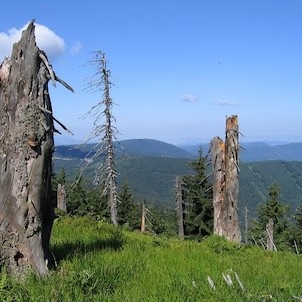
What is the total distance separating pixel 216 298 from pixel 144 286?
0.90 meters

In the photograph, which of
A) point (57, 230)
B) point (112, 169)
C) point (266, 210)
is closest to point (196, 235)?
point (112, 169)

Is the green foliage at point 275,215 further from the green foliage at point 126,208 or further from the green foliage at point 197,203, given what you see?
the green foliage at point 126,208

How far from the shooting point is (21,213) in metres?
5.29

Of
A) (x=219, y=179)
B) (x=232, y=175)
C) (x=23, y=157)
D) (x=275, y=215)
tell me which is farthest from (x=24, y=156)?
(x=275, y=215)

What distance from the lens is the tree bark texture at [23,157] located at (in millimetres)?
5273

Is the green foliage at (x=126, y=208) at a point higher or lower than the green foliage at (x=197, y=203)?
lower

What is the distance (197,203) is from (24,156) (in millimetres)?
31140

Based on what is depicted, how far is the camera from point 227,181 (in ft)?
54.4

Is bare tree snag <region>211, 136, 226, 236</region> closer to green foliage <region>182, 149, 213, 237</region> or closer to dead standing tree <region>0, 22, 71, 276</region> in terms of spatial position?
dead standing tree <region>0, 22, 71, 276</region>

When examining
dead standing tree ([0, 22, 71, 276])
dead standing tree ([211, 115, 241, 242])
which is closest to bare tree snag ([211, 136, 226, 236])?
dead standing tree ([211, 115, 241, 242])

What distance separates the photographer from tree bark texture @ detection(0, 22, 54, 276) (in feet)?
17.3

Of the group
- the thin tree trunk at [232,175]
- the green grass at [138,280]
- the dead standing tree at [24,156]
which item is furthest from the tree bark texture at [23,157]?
the thin tree trunk at [232,175]

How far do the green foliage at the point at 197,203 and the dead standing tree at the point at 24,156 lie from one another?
95.8 ft

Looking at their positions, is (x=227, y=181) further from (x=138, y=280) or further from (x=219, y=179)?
(x=138, y=280)
